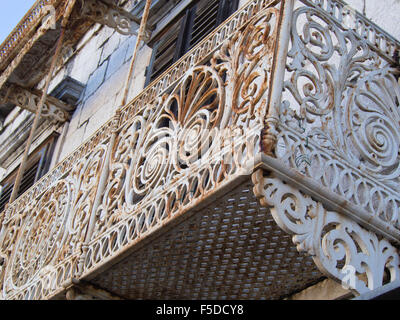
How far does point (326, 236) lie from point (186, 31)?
4.23 metres

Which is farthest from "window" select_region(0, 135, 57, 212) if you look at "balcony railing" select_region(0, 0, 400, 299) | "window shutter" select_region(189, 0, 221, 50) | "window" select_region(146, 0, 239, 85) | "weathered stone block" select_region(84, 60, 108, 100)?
"balcony railing" select_region(0, 0, 400, 299)

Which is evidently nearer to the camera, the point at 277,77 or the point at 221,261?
the point at 277,77

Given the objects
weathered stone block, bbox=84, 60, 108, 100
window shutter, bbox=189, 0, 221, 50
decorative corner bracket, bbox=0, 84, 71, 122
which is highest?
weathered stone block, bbox=84, 60, 108, 100

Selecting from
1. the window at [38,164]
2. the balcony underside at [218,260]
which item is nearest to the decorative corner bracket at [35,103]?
the window at [38,164]

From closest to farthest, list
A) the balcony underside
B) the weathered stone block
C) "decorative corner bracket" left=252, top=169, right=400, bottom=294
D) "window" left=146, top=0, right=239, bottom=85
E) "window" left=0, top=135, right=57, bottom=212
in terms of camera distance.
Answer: "decorative corner bracket" left=252, top=169, right=400, bottom=294, the balcony underside, "window" left=146, top=0, right=239, bottom=85, the weathered stone block, "window" left=0, top=135, right=57, bottom=212

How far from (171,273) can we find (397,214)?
1.41 meters

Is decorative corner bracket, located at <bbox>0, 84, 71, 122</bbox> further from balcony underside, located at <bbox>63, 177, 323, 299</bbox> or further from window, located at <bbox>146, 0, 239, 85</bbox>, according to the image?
balcony underside, located at <bbox>63, 177, 323, 299</bbox>

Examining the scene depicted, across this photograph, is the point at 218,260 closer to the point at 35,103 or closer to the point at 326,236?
the point at 326,236

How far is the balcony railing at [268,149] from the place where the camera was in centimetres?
381

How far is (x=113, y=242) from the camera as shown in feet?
15.8

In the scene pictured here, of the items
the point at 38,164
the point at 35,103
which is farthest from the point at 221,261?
the point at 35,103

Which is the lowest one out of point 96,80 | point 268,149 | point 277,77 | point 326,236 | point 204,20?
point 326,236

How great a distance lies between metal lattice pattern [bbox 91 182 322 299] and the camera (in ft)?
13.5

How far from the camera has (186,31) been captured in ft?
25.0
